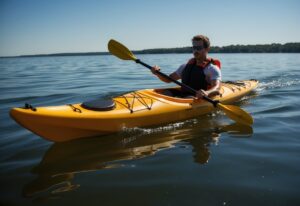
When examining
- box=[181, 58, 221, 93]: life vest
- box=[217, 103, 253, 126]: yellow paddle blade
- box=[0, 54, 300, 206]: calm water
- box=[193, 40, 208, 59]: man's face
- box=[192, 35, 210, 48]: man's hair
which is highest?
box=[192, 35, 210, 48]: man's hair

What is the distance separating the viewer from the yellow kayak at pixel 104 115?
380cm

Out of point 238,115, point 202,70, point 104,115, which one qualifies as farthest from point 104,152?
point 202,70

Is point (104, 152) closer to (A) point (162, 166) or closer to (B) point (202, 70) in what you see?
(A) point (162, 166)

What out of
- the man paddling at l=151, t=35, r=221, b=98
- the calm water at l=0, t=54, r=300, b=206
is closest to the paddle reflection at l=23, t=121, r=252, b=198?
the calm water at l=0, t=54, r=300, b=206

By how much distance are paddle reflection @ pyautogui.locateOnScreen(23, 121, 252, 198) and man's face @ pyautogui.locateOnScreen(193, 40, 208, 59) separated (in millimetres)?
1370

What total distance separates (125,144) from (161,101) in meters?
1.13

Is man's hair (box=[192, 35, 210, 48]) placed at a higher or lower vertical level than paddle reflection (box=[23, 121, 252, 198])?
higher

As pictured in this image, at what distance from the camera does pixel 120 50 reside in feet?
19.0

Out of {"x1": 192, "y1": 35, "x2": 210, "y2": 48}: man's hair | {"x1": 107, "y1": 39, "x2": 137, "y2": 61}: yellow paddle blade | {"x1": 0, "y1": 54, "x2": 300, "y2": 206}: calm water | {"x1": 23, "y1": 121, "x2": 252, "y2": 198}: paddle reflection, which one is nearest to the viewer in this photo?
{"x1": 0, "y1": 54, "x2": 300, "y2": 206}: calm water

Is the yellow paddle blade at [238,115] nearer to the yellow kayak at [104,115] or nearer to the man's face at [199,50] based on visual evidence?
the yellow kayak at [104,115]

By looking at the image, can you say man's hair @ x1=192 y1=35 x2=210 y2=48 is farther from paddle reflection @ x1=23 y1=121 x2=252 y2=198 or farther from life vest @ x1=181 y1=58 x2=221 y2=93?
paddle reflection @ x1=23 y1=121 x2=252 y2=198

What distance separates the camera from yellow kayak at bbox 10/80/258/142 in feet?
12.5

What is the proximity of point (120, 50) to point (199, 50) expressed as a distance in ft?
4.83

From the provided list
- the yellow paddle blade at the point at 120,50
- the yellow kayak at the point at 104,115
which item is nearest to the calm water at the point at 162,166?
the yellow kayak at the point at 104,115
